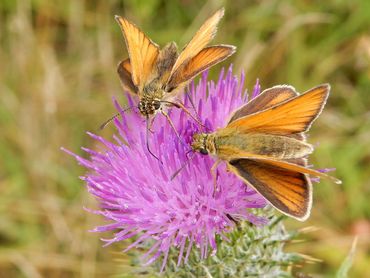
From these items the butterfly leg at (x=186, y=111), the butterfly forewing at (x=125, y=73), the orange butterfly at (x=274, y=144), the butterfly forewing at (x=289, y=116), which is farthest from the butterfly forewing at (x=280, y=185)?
the butterfly forewing at (x=125, y=73)

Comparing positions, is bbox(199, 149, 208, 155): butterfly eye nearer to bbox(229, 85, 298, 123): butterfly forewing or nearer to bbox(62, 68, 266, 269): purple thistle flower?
bbox(62, 68, 266, 269): purple thistle flower

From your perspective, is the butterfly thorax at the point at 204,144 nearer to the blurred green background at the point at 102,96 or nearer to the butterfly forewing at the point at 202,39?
the butterfly forewing at the point at 202,39

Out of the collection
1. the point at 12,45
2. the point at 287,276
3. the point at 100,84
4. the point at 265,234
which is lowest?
the point at 287,276

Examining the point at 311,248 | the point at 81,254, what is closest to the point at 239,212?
the point at 311,248

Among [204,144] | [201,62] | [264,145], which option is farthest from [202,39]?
[264,145]

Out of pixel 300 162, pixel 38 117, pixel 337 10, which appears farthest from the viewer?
pixel 38 117

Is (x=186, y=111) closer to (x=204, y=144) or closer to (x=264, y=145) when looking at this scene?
(x=204, y=144)

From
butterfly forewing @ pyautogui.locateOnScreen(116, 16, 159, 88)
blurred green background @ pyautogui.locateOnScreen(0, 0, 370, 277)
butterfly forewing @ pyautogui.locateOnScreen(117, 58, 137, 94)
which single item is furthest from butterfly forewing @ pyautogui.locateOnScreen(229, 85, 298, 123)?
blurred green background @ pyautogui.locateOnScreen(0, 0, 370, 277)

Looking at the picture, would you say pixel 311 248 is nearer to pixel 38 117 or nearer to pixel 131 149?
pixel 131 149
